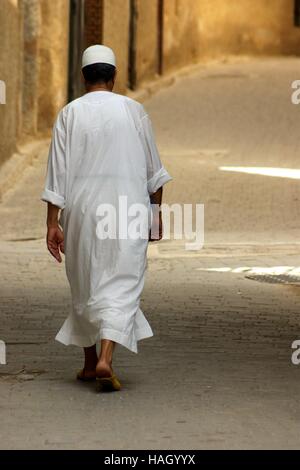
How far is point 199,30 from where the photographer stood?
30.2 metres

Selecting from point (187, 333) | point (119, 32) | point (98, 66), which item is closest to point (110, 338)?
point (98, 66)

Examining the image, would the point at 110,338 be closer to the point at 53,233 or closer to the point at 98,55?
the point at 53,233

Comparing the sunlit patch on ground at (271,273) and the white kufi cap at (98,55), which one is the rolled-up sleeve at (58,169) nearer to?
the white kufi cap at (98,55)

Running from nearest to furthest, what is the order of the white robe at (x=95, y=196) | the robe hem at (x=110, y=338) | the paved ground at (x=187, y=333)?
the paved ground at (x=187, y=333)
the robe hem at (x=110, y=338)
the white robe at (x=95, y=196)

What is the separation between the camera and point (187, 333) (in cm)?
911

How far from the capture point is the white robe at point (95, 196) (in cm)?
741

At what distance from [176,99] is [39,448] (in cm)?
1959

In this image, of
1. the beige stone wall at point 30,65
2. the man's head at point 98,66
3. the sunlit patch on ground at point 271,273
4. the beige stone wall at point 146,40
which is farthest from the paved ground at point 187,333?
the beige stone wall at point 146,40

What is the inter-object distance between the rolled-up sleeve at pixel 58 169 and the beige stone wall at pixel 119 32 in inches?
647

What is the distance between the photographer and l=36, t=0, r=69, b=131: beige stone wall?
67.7ft

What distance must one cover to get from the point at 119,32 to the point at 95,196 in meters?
18.0

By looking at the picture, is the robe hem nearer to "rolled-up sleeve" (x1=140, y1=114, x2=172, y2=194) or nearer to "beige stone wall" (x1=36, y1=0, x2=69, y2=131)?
"rolled-up sleeve" (x1=140, y1=114, x2=172, y2=194)
